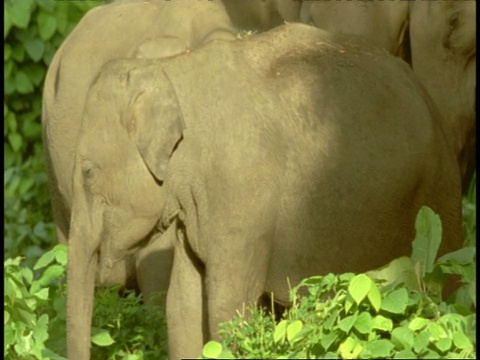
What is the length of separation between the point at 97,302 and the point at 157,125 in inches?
50.1

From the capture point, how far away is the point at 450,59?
7684 mm

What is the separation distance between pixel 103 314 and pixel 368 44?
57.6 inches

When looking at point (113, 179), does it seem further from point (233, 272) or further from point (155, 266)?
point (155, 266)

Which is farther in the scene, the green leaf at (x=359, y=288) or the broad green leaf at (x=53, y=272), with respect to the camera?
the broad green leaf at (x=53, y=272)

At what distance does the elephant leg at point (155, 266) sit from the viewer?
703 cm

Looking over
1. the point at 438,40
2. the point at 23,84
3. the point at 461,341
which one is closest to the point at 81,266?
the point at 461,341

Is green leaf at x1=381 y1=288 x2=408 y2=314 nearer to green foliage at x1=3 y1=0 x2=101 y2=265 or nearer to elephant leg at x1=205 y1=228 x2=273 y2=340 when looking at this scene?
elephant leg at x1=205 y1=228 x2=273 y2=340

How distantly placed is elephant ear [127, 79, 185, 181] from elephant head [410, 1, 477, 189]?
1.75 m

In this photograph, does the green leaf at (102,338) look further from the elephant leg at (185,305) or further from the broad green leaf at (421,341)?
the broad green leaf at (421,341)

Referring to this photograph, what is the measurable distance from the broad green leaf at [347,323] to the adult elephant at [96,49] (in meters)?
2.36

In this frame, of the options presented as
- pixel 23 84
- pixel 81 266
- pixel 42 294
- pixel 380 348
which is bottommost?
pixel 23 84

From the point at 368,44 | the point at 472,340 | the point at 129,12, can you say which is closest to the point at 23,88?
the point at 129,12

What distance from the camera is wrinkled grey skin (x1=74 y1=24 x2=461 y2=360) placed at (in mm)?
6152

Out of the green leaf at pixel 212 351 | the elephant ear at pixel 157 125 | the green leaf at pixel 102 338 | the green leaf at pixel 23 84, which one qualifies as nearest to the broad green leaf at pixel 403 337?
the green leaf at pixel 212 351
